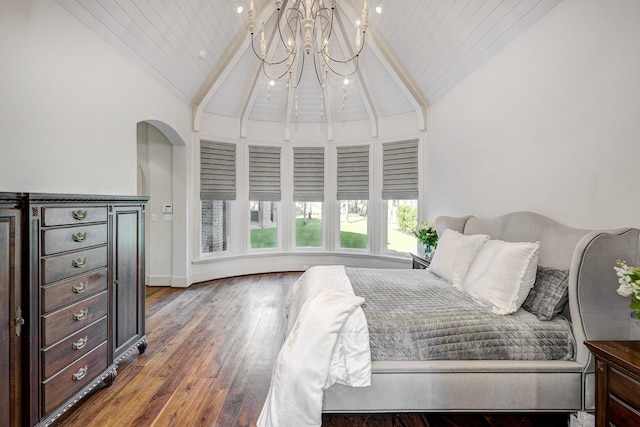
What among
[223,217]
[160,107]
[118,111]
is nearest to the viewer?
[118,111]

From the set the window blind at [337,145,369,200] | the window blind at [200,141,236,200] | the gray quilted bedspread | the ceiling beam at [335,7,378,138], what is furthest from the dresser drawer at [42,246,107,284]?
the ceiling beam at [335,7,378,138]

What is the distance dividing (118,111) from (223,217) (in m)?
2.75

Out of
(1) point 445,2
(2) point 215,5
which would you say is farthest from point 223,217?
(1) point 445,2

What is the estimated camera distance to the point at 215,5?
3.55m

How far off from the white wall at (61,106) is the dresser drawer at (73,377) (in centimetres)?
118

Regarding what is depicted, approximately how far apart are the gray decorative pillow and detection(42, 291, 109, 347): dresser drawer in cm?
289

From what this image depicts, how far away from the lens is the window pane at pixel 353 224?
18.9ft

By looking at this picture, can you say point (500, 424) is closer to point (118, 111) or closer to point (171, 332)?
point (171, 332)

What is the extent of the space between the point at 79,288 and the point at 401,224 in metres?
4.46

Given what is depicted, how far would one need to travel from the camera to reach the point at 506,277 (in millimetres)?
2092

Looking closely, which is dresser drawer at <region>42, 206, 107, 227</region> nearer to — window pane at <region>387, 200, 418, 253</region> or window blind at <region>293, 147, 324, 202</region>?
window blind at <region>293, 147, 324, 202</region>

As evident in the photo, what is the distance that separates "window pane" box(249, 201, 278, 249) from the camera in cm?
584

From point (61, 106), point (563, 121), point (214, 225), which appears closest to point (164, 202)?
point (214, 225)

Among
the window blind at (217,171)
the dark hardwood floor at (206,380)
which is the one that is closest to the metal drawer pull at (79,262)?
the dark hardwood floor at (206,380)
